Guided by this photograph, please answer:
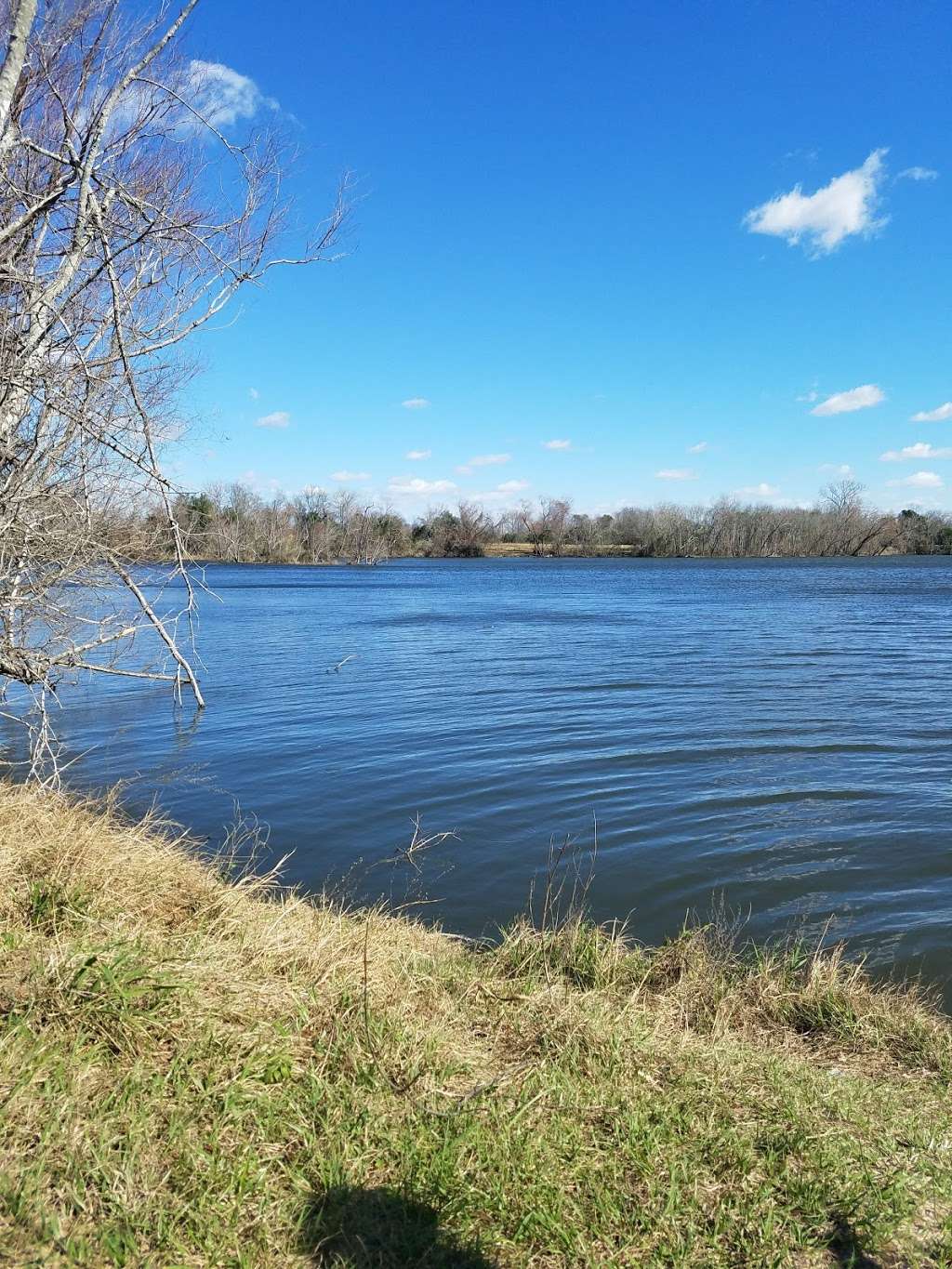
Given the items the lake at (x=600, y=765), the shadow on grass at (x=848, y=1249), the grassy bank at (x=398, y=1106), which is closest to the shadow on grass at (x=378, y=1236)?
the grassy bank at (x=398, y=1106)

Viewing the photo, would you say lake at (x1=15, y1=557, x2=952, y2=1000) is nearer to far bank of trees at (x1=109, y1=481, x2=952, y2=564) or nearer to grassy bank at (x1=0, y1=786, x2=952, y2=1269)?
grassy bank at (x1=0, y1=786, x2=952, y2=1269)

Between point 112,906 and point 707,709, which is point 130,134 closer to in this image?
point 112,906

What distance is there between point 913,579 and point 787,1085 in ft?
231

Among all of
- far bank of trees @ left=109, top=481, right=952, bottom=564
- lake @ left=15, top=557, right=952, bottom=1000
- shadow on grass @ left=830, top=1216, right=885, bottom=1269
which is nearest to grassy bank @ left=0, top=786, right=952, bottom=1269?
shadow on grass @ left=830, top=1216, right=885, bottom=1269

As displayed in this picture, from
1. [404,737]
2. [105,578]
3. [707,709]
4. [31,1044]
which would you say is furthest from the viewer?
[707,709]

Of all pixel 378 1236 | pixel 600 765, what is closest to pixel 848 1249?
pixel 378 1236

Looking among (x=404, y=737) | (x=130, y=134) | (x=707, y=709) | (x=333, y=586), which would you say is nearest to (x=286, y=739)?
(x=404, y=737)

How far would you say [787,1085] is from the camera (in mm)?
3787

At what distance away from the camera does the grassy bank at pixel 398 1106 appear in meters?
2.79

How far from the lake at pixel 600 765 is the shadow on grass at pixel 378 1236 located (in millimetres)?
4433

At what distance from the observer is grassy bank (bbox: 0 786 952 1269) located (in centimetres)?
279

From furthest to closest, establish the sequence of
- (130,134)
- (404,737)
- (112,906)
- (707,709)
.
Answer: (707,709)
(404,737)
(130,134)
(112,906)

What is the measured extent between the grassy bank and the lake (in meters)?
3.01

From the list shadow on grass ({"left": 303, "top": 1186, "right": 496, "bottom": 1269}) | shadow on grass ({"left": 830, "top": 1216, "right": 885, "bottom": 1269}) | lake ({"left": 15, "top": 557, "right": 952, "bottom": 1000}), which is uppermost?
shadow on grass ({"left": 303, "top": 1186, "right": 496, "bottom": 1269})
